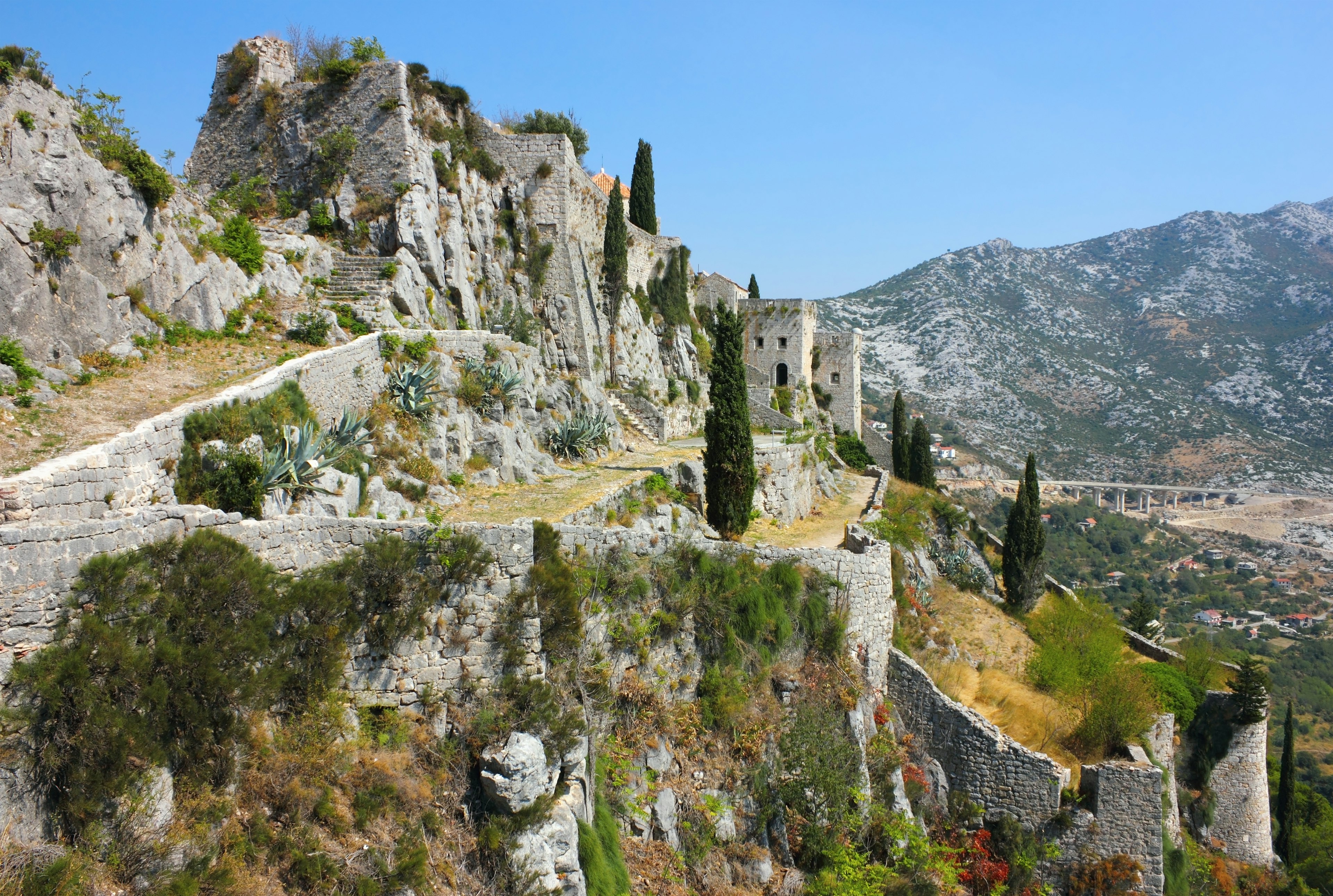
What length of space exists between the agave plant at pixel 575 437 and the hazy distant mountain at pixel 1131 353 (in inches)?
2867

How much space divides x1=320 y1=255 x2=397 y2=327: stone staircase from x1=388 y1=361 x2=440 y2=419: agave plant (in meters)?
2.58

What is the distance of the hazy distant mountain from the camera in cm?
8550

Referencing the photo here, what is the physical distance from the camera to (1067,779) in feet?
42.8

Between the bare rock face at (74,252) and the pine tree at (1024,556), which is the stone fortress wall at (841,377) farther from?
the bare rock face at (74,252)

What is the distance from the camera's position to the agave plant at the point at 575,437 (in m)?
19.2

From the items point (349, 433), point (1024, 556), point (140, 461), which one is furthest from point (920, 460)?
point (140, 461)

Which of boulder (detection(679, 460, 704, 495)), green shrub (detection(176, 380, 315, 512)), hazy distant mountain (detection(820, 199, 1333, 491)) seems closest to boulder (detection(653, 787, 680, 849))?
green shrub (detection(176, 380, 315, 512))

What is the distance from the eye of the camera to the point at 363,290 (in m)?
18.5

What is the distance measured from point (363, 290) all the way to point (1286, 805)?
32.8m

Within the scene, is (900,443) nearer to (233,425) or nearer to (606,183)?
(606,183)

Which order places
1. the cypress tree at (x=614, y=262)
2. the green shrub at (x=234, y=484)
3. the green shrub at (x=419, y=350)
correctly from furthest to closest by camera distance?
the cypress tree at (x=614, y=262)
the green shrub at (x=419, y=350)
the green shrub at (x=234, y=484)

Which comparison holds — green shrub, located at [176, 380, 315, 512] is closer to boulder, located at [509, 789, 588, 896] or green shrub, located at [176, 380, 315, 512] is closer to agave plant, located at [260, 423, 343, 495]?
agave plant, located at [260, 423, 343, 495]

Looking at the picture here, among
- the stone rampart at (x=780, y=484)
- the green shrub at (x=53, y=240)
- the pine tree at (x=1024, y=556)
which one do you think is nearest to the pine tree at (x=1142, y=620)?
the pine tree at (x=1024, y=556)

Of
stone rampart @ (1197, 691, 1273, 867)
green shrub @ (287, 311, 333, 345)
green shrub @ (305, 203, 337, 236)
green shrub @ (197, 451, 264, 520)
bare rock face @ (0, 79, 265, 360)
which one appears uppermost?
green shrub @ (305, 203, 337, 236)
